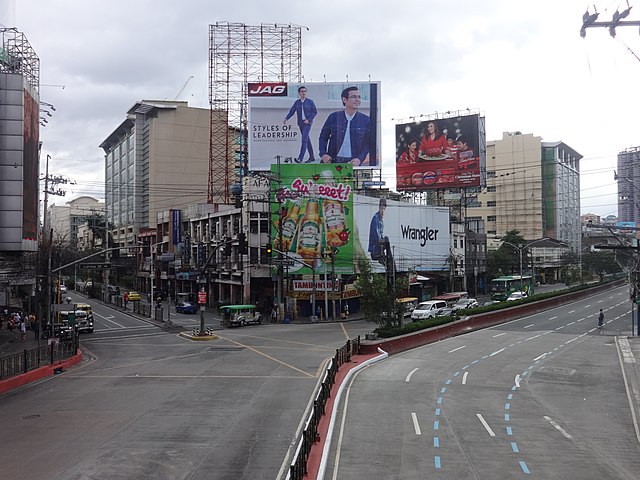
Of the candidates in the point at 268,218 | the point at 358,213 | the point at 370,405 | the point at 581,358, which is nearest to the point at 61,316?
the point at 268,218

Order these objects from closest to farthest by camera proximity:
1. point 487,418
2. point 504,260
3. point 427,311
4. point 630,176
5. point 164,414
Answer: point 487,418
point 164,414
point 630,176
point 427,311
point 504,260

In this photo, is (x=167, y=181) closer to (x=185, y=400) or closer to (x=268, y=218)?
(x=268, y=218)

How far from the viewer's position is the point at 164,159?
117m

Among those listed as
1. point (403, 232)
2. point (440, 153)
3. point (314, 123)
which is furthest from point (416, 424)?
point (440, 153)

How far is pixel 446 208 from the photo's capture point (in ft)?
265

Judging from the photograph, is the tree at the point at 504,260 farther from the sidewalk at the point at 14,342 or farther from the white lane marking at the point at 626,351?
the sidewalk at the point at 14,342

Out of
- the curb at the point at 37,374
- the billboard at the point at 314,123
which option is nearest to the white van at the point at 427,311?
the billboard at the point at 314,123

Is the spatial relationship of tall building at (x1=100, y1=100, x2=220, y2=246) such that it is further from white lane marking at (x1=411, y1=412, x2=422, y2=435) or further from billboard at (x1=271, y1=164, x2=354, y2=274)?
white lane marking at (x1=411, y1=412, x2=422, y2=435)

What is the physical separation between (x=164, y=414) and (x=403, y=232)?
55866 millimetres

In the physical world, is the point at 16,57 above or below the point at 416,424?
above

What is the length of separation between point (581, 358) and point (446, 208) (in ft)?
159

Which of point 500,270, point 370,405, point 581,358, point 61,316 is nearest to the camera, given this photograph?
point 370,405

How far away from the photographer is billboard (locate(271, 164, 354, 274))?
199 feet

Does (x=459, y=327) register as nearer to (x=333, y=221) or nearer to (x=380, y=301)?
(x=380, y=301)
